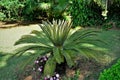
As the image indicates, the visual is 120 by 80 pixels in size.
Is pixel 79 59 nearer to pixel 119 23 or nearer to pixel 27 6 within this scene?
pixel 119 23

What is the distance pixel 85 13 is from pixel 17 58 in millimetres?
4893

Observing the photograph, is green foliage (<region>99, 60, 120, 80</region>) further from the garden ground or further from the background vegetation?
the background vegetation

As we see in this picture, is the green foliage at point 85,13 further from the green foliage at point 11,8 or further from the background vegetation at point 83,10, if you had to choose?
the green foliage at point 11,8

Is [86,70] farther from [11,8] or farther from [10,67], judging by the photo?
[11,8]

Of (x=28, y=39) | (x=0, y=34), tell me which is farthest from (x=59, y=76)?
(x=0, y=34)

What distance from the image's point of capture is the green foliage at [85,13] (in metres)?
11.5

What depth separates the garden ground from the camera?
6258mm

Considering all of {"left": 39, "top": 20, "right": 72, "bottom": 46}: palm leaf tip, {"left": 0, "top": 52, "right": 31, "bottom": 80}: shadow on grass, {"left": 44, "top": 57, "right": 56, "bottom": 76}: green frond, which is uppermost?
{"left": 39, "top": 20, "right": 72, "bottom": 46}: palm leaf tip

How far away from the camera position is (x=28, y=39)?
254 inches

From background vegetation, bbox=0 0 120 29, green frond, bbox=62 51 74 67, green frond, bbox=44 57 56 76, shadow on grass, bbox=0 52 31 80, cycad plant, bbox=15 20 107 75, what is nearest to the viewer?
green frond, bbox=62 51 74 67

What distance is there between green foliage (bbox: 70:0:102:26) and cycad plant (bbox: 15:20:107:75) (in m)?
5.00

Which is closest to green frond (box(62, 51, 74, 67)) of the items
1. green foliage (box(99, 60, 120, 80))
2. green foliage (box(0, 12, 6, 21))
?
green foliage (box(99, 60, 120, 80))

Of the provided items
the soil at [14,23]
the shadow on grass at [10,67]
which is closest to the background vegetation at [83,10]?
the soil at [14,23]

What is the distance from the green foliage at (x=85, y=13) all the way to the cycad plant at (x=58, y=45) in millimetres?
5000
